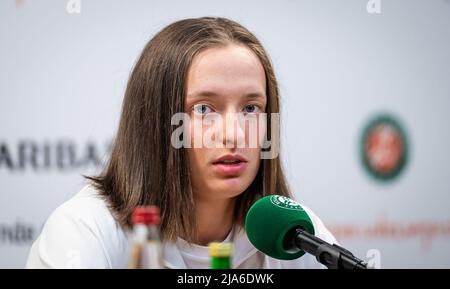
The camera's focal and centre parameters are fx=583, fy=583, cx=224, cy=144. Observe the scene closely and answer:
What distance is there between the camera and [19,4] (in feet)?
6.90

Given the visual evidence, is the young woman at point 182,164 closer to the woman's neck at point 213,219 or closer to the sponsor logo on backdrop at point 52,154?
the woman's neck at point 213,219

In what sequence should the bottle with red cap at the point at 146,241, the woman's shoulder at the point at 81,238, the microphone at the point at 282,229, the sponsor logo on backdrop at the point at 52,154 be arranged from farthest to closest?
1. the sponsor logo on backdrop at the point at 52,154
2. the woman's shoulder at the point at 81,238
3. the microphone at the point at 282,229
4. the bottle with red cap at the point at 146,241

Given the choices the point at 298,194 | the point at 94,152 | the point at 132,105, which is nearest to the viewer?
the point at 132,105

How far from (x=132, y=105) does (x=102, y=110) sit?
0.74 metres

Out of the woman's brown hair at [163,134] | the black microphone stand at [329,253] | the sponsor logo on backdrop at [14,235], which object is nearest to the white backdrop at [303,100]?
the sponsor logo on backdrop at [14,235]

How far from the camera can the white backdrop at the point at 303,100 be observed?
6.75 feet

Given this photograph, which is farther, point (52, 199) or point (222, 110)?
point (52, 199)

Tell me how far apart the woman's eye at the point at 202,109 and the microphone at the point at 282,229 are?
293 mm

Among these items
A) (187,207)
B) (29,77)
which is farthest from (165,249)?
(29,77)

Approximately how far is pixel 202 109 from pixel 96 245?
35 cm

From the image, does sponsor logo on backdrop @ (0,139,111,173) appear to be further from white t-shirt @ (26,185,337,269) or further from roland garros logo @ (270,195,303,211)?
roland garros logo @ (270,195,303,211)

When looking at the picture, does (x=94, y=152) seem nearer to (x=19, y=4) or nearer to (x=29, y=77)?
(x=29, y=77)

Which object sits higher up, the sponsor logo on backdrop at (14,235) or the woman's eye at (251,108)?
the woman's eye at (251,108)

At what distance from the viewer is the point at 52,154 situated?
2047 millimetres
